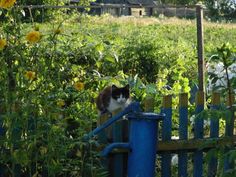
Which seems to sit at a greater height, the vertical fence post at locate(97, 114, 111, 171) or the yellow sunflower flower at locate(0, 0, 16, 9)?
the yellow sunflower flower at locate(0, 0, 16, 9)

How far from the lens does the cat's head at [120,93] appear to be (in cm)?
499

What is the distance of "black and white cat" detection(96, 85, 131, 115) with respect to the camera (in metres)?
5.00

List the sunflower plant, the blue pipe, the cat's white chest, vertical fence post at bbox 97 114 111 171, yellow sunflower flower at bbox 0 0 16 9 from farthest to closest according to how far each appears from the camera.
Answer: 1. the cat's white chest
2. vertical fence post at bbox 97 114 111 171
3. the blue pipe
4. the sunflower plant
5. yellow sunflower flower at bbox 0 0 16 9

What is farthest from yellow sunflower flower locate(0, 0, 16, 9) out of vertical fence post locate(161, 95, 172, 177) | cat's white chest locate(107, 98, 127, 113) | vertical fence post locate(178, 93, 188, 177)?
cat's white chest locate(107, 98, 127, 113)

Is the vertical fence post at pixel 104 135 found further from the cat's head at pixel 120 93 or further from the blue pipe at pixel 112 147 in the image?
the cat's head at pixel 120 93

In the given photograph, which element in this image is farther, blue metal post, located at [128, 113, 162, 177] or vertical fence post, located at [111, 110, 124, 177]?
vertical fence post, located at [111, 110, 124, 177]

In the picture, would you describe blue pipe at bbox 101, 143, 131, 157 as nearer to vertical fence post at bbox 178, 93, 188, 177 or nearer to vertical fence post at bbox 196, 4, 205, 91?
vertical fence post at bbox 178, 93, 188, 177

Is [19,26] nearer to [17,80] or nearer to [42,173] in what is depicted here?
[17,80]

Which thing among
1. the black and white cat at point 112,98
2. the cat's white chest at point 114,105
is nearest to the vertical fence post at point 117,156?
the black and white cat at point 112,98

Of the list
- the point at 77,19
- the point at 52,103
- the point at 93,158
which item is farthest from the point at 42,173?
the point at 77,19

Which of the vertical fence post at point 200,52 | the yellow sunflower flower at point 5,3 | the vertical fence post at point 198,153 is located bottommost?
the vertical fence post at point 198,153

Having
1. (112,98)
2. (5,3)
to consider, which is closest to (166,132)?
(112,98)

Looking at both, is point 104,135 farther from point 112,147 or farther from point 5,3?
point 5,3

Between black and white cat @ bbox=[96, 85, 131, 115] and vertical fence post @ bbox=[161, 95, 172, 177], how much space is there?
0.79m
